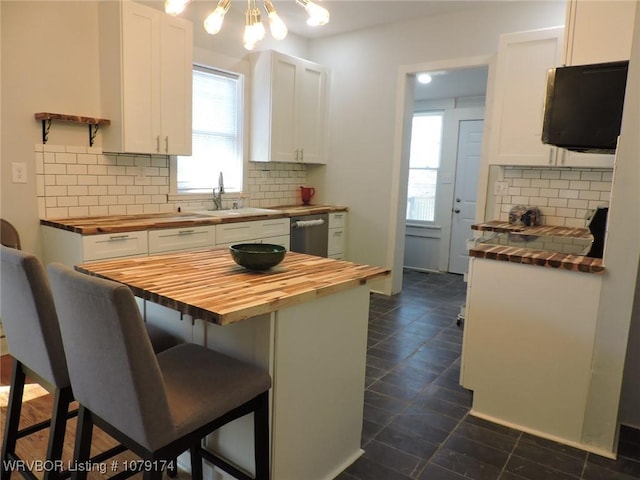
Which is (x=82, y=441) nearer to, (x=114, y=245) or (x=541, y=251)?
(x=114, y=245)

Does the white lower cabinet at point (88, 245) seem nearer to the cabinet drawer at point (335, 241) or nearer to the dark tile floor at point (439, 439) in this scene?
the dark tile floor at point (439, 439)

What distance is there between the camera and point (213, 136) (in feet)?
14.1

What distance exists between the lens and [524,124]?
357 cm

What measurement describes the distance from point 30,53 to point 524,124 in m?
3.54

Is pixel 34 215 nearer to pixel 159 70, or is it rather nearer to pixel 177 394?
pixel 159 70

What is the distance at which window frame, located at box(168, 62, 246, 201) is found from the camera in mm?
3962

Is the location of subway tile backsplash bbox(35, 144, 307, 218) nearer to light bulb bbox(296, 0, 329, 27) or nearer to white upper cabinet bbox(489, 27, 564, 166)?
light bulb bbox(296, 0, 329, 27)

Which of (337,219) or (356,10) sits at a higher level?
(356,10)

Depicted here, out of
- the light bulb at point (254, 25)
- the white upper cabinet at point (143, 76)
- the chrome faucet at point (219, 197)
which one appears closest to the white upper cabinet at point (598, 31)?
the light bulb at point (254, 25)

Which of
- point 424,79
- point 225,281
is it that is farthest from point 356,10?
point 225,281

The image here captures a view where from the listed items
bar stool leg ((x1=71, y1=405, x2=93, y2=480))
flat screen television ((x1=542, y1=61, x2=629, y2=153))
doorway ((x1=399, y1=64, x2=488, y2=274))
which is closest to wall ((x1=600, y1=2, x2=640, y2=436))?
flat screen television ((x1=542, y1=61, x2=629, y2=153))

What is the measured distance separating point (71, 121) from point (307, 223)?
7.13ft

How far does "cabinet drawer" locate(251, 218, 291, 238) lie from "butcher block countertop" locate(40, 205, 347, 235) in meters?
0.05

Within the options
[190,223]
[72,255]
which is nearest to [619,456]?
[190,223]
